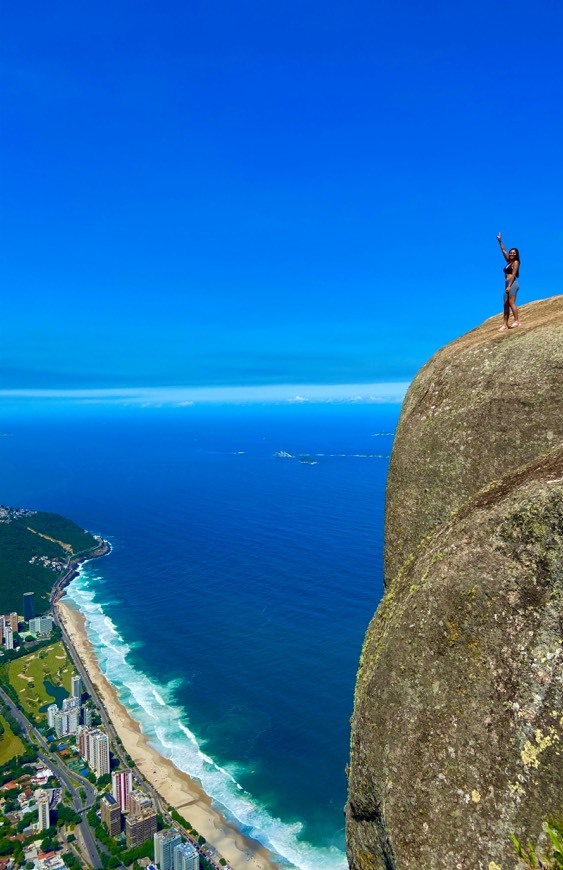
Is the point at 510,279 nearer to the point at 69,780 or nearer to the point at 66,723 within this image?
the point at 69,780

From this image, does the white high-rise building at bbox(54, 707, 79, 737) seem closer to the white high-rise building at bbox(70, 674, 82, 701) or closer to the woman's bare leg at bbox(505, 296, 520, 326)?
the white high-rise building at bbox(70, 674, 82, 701)

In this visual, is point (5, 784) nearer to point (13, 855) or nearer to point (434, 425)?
point (13, 855)

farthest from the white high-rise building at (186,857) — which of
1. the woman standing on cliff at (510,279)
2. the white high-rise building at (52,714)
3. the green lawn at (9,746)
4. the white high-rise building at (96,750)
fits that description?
the woman standing on cliff at (510,279)

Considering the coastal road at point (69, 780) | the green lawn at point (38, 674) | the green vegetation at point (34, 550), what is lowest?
the coastal road at point (69, 780)

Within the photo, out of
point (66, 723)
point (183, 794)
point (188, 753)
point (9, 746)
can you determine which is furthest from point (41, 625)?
point (183, 794)

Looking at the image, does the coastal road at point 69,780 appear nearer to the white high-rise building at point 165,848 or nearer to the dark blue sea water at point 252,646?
the white high-rise building at point 165,848

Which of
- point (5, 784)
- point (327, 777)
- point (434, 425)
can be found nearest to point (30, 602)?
point (5, 784)

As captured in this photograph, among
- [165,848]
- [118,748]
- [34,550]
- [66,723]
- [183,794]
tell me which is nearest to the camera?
[165,848]
